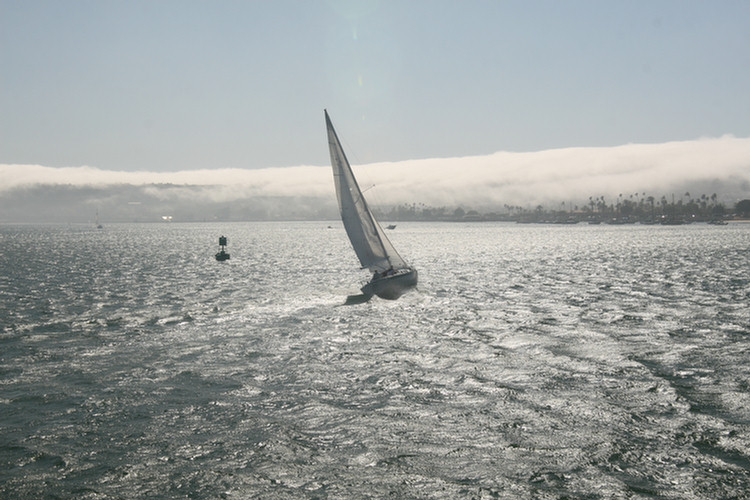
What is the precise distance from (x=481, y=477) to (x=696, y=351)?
1731 cm

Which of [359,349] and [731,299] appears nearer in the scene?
[359,349]

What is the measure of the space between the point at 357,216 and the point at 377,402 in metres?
29.5

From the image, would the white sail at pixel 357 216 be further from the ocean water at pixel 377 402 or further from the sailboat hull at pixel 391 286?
the ocean water at pixel 377 402

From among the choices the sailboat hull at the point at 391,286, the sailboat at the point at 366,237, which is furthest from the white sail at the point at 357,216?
the sailboat hull at the point at 391,286

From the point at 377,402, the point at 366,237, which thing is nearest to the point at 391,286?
the point at 366,237

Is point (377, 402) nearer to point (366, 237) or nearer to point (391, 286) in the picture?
point (391, 286)

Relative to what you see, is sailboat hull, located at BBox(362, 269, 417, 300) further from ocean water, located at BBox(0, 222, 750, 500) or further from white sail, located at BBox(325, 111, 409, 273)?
ocean water, located at BBox(0, 222, 750, 500)

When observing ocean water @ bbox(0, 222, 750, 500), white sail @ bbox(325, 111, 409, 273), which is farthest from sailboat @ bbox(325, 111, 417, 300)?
ocean water @ bbox(0, 222, 750, 500)

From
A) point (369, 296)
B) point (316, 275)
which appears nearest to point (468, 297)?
point (369, 296)

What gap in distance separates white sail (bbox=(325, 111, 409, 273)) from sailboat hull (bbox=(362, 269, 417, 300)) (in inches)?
84.6

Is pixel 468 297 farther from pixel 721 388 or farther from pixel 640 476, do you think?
pixel 640 476

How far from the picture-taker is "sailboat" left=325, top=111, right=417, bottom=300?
4575 centimetres

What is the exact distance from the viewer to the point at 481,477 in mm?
13266

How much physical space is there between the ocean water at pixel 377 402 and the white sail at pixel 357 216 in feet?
25.4
